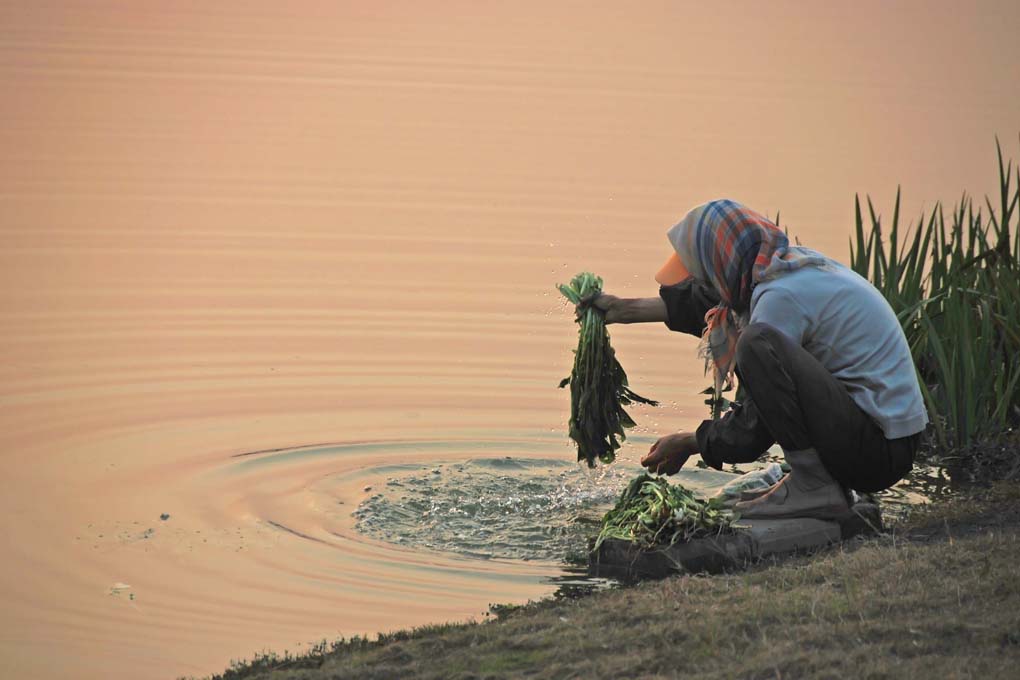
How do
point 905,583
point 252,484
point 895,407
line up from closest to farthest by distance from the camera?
point 905,583 → point 895,407 → point 252,484

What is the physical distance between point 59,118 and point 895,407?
449 inches

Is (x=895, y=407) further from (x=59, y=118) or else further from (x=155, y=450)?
(x=59, y=118)

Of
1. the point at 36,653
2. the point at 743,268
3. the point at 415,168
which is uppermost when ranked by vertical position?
the point at 415,168

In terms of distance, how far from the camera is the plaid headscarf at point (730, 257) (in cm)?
566

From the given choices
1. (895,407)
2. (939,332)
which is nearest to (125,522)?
(895,407)

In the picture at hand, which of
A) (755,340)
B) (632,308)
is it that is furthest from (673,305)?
(755,340)

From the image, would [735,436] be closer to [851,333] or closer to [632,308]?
[851,333]

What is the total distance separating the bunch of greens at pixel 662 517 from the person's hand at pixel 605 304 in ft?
2.89

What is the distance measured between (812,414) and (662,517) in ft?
2.16

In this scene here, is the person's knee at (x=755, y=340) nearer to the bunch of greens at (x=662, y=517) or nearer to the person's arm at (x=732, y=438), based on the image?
the person's arm at (x=732, y=438)

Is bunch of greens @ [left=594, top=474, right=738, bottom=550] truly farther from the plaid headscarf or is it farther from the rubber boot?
the plaid headscarf

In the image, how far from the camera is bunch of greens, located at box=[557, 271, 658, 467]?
6.60 metres

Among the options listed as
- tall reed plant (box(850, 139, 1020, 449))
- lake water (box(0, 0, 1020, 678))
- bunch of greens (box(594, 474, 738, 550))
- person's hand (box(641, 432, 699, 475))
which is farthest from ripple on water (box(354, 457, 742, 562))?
tall reed plant (box(850, 139, 1020, 449))

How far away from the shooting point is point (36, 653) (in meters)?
5.24
